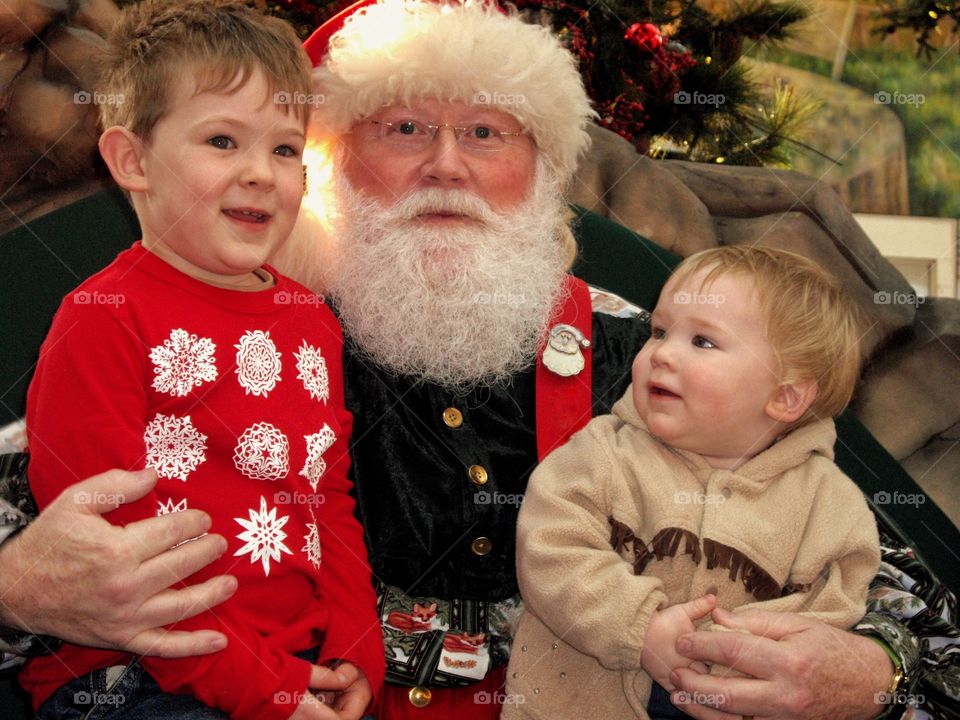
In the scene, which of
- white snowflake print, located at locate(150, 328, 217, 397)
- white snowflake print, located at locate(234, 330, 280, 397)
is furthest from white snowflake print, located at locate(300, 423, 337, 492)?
white snowflake print, located at locate(150, 328, 217, 397)

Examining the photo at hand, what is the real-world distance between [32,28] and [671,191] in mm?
2530

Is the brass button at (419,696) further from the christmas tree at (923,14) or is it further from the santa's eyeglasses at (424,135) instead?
the christmas tree at (923,14)

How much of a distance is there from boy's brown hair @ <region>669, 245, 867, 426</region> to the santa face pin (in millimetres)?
436

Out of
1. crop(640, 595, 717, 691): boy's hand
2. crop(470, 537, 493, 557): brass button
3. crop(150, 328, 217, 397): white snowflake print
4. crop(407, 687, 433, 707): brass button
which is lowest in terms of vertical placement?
crop(407, 687, 433, 707): brass button

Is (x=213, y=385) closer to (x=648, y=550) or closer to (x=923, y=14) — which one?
(x=648, y=550)

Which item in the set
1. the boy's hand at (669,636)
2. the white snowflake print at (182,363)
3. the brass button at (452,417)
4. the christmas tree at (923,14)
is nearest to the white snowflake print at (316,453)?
the white snowflake print at (182,363)

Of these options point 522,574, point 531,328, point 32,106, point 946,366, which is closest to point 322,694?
point 522,574

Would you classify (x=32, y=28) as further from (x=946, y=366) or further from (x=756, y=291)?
(x=946, y=366)

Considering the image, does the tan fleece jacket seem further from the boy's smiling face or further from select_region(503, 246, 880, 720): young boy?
the boy's smiling face

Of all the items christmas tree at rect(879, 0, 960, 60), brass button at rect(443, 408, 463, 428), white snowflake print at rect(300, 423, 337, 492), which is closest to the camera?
white snowflake print at rect(300, 423, 337, 492)

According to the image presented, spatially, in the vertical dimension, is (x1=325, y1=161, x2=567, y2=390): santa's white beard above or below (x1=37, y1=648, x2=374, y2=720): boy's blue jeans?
above

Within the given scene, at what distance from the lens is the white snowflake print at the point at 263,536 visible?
1533 millimetres

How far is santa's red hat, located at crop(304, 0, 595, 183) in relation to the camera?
209 centimetres

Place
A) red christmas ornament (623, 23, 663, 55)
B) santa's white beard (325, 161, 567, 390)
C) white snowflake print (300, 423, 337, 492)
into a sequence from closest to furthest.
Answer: white snowflake print (300, 423, 337, 492)
santa's white beard (325, 161, 567, 390)
red christmas ornament (623, 23, 663, 55)
